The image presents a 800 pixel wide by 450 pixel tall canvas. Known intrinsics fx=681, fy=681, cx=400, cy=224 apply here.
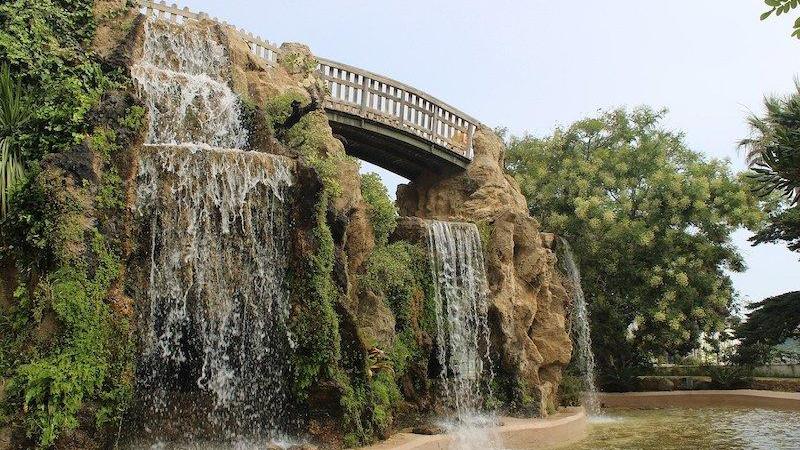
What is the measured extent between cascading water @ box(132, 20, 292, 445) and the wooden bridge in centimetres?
485

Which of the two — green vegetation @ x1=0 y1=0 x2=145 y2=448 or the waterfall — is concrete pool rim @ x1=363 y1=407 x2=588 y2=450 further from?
the waterfall

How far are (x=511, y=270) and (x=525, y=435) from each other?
13.4 ft

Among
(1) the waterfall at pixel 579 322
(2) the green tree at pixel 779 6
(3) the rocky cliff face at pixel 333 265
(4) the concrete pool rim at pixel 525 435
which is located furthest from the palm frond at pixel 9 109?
(1) the waterfall at pixel 579 322

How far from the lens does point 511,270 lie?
15586mm

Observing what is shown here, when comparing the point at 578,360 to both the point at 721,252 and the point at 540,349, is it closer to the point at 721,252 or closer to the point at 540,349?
the point at 540,349

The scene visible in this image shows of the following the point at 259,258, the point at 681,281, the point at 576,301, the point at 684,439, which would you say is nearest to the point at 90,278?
the point at 259,258

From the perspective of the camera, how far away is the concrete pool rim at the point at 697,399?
1980cm

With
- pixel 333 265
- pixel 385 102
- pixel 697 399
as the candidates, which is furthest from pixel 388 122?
pixel 697 399

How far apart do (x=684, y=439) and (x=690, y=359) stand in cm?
1484

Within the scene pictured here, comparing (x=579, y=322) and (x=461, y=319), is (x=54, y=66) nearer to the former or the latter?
(x=461, y=319)

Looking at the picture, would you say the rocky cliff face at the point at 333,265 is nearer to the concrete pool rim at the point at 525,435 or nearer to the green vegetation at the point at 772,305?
the concrete pool rim at the point at 525,435

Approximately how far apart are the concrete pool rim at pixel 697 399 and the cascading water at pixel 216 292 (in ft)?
46.9

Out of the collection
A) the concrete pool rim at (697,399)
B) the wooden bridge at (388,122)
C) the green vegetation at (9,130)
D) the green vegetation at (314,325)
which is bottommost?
the concrete pool rim at (697,399)

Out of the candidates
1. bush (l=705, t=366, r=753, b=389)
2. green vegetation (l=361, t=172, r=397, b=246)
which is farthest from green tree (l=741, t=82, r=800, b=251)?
green vegetation (l=361, t=172, r=397, b=246)
